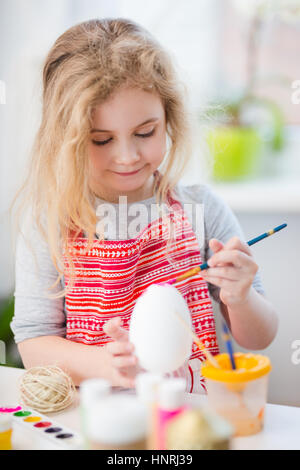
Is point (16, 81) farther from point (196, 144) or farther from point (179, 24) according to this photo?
point (196, 144)

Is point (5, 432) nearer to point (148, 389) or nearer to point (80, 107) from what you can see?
Answer: point (148, 389)

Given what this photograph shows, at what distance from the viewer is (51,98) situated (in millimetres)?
819

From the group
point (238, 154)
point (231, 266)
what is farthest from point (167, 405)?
point (238, 154)

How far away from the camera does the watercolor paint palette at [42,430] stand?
0.60m

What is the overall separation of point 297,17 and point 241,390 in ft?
3.70

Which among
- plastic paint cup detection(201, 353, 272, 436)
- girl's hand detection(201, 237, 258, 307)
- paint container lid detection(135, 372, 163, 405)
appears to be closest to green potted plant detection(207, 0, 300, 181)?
girl's hand detection(201, 237, 258, 307)

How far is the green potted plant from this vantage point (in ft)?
4.50

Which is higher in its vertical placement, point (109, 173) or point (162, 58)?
point (162, 58)

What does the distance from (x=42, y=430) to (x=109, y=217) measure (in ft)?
1.29

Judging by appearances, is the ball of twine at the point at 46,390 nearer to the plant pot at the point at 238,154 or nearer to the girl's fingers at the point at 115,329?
the girl's fingers at the point at 115,329

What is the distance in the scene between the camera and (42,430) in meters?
0.63

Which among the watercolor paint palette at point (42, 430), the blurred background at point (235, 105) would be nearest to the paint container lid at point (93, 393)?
the watercolor paint palette at point (42, 430)
